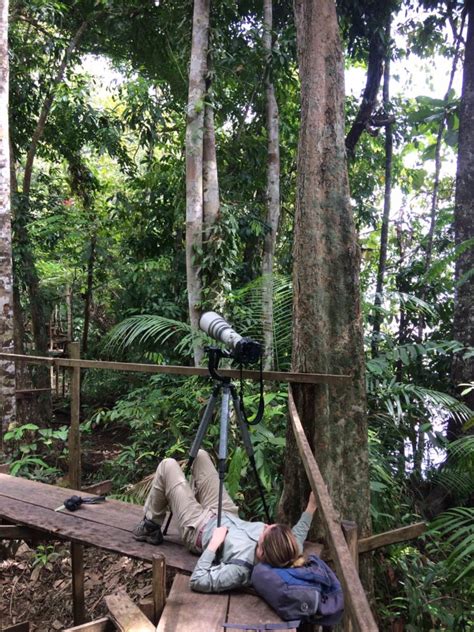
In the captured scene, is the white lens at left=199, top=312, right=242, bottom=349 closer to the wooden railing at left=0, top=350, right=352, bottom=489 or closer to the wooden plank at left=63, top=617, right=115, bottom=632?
the wooden railing at left=0, top=350, right=352, bottom=489

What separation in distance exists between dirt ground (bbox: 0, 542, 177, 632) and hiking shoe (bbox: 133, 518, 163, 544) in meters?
1.16

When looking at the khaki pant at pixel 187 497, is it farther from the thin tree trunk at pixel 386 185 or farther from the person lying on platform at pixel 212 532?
the thin tree trunk at pixel 386 185

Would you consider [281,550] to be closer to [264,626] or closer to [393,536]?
[264,626]

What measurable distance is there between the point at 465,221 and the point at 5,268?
558 cm

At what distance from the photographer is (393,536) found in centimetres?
292

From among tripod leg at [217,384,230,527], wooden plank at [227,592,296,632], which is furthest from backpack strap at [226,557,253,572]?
tripod leg at [217,384,230,527]

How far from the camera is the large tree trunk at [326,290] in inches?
133

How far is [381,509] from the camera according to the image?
4035mm

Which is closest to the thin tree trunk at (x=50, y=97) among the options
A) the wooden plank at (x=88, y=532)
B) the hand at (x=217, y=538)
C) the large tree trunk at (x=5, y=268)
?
the large tree trunk at (x=5, y=268)

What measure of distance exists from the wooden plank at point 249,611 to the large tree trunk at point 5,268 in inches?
184

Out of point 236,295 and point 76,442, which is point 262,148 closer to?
point 236,295

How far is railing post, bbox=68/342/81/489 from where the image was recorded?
159 inches

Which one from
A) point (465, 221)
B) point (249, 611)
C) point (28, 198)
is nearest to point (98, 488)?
point (249, 611)

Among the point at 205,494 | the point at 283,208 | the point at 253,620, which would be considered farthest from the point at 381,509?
the point at 283,208
